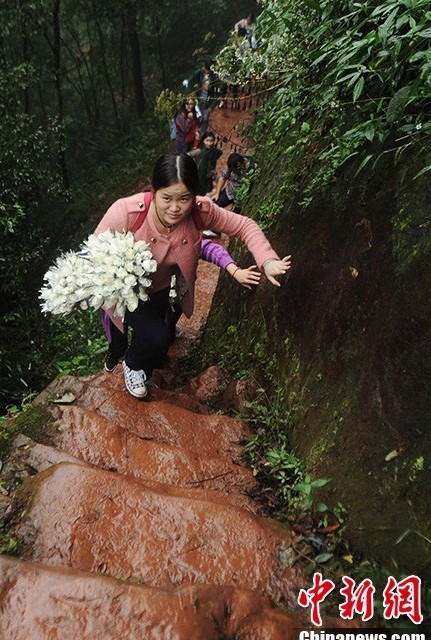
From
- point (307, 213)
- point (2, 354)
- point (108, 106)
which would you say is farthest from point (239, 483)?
point (108, 106)

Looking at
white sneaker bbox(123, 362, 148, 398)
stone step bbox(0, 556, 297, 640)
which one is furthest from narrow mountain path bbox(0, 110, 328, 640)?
white sneaker bbox(123, 362, 148, 398)

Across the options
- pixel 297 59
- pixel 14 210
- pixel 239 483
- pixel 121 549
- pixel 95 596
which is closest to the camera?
pixel 95 596

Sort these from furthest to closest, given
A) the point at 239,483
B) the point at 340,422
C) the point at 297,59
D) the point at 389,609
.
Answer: the point at 297,59 → the point at 239,483 → the point at 340,422 → the point at 389,609

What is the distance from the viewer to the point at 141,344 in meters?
3.64

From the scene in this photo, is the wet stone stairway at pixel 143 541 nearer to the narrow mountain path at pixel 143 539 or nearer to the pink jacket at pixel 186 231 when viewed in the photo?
the narrow mountain path at pixel 143 539

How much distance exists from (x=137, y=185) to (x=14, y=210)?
26.7 feet

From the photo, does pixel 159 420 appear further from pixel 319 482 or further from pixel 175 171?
pixel 175 171

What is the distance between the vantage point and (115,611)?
1.64 m

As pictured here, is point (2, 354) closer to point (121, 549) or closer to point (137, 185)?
point (121, 549)

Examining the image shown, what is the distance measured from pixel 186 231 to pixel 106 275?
0.70 m

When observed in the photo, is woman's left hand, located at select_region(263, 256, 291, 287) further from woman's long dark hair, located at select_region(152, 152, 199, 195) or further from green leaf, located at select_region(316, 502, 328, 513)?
green leaf, located at select_region(316, 502, 328, 513)

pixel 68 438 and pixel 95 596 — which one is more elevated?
pixel 95 596

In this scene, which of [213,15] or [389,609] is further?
[213,15]

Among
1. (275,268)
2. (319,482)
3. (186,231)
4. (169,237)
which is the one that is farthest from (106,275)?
(319,482)
